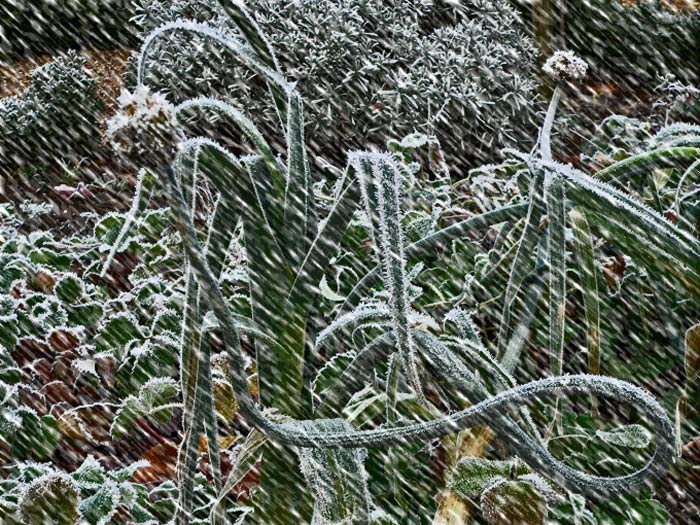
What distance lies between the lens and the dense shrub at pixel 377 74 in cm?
453

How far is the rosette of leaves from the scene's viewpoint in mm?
985

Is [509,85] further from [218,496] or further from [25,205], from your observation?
[218,496]

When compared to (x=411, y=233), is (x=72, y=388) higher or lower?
higher

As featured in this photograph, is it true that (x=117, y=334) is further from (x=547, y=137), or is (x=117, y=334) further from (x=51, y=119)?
(x=51, y=119)

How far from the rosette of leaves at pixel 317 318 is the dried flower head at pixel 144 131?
1.1 inches

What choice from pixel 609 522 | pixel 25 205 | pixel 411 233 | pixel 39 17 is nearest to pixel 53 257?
pixel 411 233

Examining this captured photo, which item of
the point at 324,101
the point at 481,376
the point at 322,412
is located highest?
the point at 322,412

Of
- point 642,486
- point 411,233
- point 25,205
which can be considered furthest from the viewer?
point 25,205

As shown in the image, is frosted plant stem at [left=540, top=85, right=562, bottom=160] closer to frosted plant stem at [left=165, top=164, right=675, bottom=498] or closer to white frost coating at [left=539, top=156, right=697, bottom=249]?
white frost coating at [left=539, top=156, right=697, bottom=249]

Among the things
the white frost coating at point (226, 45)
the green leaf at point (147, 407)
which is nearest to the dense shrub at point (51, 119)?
the green leaf at point (147, 407)

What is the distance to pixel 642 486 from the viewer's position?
946mm

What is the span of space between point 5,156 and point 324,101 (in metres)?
1.86

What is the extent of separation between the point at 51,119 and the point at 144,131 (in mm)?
4833

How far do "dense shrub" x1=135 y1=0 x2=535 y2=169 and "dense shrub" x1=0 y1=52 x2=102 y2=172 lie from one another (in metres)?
0.78
